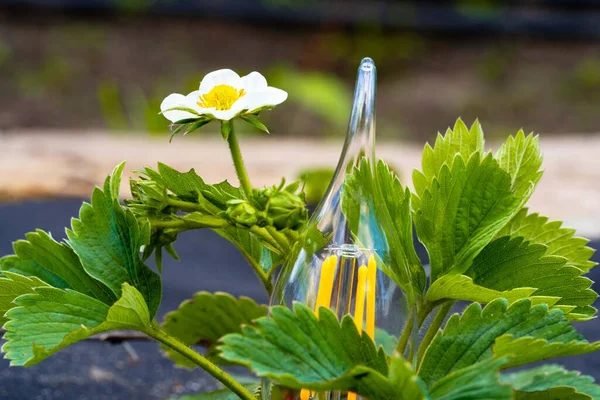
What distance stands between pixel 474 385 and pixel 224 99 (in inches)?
6.6

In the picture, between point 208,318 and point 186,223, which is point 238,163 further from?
point 208,318

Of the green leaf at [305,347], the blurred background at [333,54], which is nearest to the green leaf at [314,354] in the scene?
the green leaf at [305,347]

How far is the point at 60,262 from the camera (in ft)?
1.33

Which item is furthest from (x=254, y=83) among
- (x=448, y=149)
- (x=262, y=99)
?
(x=448, y=149)

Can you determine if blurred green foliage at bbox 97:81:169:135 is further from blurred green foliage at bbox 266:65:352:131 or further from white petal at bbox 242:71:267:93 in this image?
white petal at bbox 242:71:267:93

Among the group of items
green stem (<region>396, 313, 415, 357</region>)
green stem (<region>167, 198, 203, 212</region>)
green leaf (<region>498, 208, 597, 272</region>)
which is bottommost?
green stem (<region>396, 313, 415, 357</region>)

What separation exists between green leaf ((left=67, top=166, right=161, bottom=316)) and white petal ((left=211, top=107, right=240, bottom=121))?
2.4 inches

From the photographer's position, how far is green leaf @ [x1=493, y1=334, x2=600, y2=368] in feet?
1.08

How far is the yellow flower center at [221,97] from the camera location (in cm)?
38

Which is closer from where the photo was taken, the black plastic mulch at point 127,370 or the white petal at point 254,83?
the white petal at point 254,83

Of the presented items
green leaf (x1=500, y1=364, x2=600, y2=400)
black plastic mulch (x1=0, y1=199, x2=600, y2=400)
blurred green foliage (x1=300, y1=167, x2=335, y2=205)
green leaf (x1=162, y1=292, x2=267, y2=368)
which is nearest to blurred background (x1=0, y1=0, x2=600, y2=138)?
blurred green foliage (x1=300, y1=167, x2=335, y2=205)

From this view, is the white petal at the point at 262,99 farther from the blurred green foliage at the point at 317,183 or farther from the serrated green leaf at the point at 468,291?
the blurred green foliage at the point at 317,183

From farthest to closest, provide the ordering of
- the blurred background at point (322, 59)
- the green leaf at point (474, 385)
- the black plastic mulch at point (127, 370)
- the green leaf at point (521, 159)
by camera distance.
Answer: the blurred background at point (322, 59) < the black plastic mulch at point (127, 370) < the green leaf at point (521, 159) < the green leaf at point (474, 385)

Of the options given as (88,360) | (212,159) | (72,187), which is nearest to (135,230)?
(88,360)
